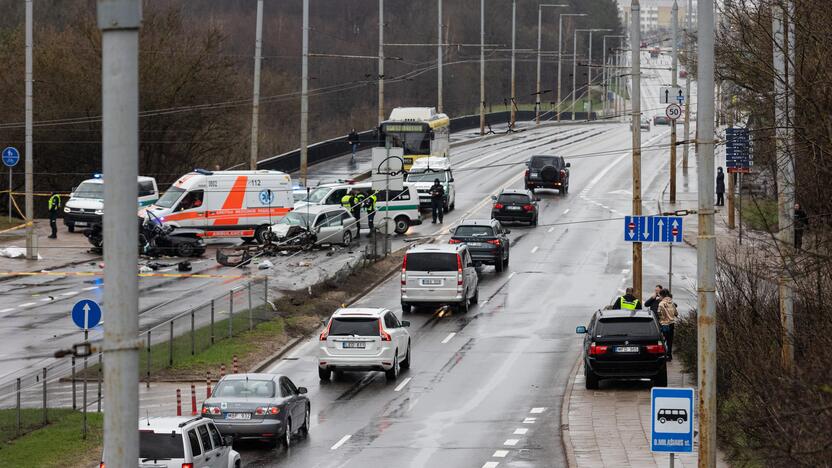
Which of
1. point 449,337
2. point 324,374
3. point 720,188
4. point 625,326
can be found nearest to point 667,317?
point 625,326


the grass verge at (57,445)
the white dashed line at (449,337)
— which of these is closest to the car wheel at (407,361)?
the white dashed line at (449,337)

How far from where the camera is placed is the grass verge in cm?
2156

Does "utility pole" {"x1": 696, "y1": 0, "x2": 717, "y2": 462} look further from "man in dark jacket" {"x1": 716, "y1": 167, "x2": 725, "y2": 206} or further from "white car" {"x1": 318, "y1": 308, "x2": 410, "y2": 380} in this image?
"man in dark jacket" {"x1": 716, "y1": 167, "x2": 725, "y2": 206}

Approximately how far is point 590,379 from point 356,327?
17.6 feet

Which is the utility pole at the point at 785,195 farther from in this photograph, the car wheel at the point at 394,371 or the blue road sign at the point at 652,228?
the car wheel at the point at 394,371

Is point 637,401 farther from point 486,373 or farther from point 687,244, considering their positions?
point 687,244

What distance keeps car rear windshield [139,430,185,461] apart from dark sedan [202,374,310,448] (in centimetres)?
465

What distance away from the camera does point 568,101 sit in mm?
151625

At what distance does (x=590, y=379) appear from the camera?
28.3m

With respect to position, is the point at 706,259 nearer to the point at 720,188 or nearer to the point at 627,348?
the point at 627,348

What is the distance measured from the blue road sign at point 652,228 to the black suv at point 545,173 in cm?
3364

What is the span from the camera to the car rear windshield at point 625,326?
90.5 ft

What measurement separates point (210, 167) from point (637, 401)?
52674 millimetres

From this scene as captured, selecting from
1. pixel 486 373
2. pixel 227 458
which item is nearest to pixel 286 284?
pixel 486 373
